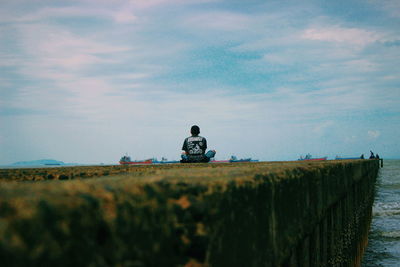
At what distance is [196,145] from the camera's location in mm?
12500

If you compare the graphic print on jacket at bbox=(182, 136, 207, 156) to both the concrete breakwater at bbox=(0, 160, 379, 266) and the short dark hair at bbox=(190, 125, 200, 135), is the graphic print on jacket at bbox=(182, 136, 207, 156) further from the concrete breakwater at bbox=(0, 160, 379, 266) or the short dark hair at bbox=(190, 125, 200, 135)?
the concrete breakwater at bbox=(0, 160, 379, 266)

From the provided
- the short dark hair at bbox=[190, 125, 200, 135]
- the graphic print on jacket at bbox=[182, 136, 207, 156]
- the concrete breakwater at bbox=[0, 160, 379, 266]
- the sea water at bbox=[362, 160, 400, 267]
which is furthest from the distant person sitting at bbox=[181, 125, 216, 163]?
the concrete breakwater at bbox=[0, 160, 379, 266]

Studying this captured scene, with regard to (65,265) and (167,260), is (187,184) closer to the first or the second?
(167,260)

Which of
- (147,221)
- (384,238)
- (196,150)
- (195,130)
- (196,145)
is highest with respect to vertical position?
(195,130)

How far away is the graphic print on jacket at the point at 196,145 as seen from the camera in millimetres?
12438

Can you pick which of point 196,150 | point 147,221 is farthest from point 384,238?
point 147,221

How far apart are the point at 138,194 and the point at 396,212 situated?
2107cm

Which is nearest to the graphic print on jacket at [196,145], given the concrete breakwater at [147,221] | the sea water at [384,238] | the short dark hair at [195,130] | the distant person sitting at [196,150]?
the distant person sitting at [196,150]

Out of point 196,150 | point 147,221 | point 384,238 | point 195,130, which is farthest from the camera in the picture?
point 384,238

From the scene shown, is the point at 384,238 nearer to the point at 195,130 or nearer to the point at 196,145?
the point at 196,145

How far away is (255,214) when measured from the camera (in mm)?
1613

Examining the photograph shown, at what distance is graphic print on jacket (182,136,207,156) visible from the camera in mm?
12438

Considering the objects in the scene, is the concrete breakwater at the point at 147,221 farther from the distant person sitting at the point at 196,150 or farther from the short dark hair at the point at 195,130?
the short dark hair at the point at 195,130

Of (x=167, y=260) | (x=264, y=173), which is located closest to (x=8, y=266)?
(x=167, y=260)
